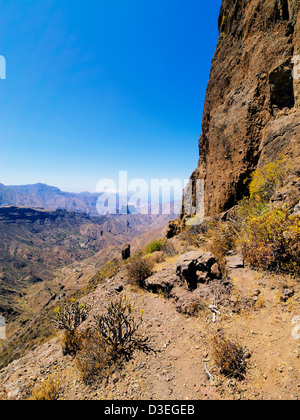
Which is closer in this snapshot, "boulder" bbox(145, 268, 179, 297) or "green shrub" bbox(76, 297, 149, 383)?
"green shrub" bbox(76, 297, 149, 383)

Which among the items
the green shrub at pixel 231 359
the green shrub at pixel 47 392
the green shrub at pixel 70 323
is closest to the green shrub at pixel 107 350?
the green shrub at pixel 70 323

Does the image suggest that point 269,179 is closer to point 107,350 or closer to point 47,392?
point 107,350

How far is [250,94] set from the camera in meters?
9.88

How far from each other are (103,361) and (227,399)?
8.07ft

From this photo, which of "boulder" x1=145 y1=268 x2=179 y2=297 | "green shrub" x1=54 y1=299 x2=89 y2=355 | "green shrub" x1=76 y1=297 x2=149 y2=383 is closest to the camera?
"green shrub" x1=76 y1=297 x2=149 y2=383

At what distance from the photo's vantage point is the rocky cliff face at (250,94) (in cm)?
825

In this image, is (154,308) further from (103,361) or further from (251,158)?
(251,158)

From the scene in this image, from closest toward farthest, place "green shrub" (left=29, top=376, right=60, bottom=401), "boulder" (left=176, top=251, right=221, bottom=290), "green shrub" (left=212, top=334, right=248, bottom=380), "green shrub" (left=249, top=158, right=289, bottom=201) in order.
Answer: "green shrub" (left=212, top=334, right=248, bottom=380) → "green shrub" (left=29, top=376, right=60, bottom=401) → "boulder" (left=176, top=251, right=221, bottom=290) → "green shrub" (left=249, top=158, right=289, bottom=201)

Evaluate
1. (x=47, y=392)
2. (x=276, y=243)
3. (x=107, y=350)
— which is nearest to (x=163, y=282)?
(x=107, y=350)

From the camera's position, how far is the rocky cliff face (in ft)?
27.1

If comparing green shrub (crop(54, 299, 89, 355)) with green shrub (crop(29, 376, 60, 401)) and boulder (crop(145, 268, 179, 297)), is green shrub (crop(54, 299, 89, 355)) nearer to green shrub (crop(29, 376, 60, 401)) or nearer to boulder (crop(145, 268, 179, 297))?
green shrub (crop(29, 376, 60, 401))

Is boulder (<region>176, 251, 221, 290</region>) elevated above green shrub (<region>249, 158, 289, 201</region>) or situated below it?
below

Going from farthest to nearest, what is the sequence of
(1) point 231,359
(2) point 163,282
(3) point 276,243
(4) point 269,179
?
1. (4) point 269,179
2. (2) point 163,282
3. (3) point 276,243
4. (1) point 231,359

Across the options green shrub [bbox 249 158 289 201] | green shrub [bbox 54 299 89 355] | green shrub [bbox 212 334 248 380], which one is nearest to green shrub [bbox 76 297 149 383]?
green shrub [bbox 54 299 89 355]
